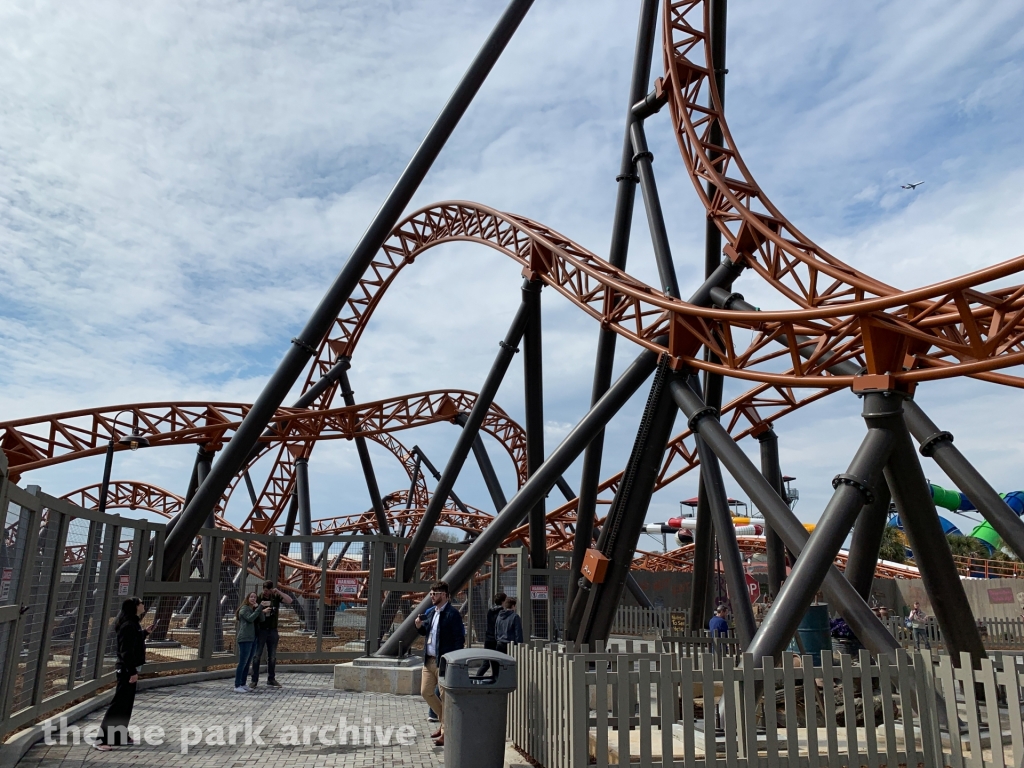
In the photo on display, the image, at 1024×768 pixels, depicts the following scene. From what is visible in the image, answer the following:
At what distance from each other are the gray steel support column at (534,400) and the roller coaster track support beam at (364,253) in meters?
2.78

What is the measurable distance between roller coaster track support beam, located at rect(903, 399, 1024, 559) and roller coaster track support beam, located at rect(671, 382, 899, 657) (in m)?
1.76

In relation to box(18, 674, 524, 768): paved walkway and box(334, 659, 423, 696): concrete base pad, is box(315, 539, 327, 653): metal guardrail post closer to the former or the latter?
box(334, 659, 423, 696): concrete base pad

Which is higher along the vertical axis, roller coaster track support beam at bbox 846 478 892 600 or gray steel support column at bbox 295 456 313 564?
gray steel support column at bbox 295 456 313 564

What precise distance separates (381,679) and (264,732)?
11.4 feet

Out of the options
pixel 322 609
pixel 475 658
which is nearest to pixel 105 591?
pixel 322 609

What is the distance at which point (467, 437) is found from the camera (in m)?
15.9

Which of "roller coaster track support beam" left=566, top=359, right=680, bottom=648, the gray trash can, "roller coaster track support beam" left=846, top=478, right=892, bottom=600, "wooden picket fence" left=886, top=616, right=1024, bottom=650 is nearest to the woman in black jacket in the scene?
the gray trash can

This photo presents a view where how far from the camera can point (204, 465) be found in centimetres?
1767

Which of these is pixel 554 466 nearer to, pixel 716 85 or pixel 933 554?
pixel 933 554

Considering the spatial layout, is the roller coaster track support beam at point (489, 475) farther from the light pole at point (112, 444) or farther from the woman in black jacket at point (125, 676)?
the woman in black jacket at point (125, 676)

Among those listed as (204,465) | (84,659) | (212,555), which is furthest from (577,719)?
(204,465)

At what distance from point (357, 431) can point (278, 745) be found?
1314cm

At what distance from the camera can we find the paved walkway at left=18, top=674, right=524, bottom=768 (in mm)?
6633

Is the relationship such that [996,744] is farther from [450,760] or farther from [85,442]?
[85,442]
